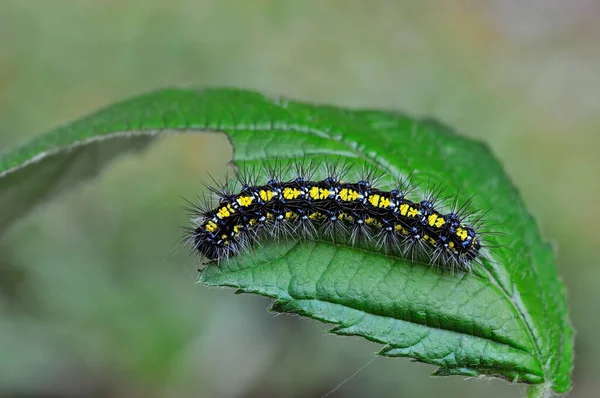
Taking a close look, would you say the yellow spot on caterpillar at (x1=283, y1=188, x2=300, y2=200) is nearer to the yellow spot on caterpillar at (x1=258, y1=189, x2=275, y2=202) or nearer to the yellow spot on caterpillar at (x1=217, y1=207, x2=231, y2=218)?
the yellow spot on caterpillar at (x1=258, y1=189, x2=275, y2=202)

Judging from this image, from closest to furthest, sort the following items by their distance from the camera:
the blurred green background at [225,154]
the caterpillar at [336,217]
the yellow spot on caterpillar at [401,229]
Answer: the caterpillar at [336,217] → the yellow spot on caterpillar at [401,229] → the blurred green background at [225,154]

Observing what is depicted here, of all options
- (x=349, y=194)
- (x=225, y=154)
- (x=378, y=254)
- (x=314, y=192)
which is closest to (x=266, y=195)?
(x=314, y=192)

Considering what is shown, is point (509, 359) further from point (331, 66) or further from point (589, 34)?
point (589, 34)

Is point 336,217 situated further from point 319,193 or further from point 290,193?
point 290,193

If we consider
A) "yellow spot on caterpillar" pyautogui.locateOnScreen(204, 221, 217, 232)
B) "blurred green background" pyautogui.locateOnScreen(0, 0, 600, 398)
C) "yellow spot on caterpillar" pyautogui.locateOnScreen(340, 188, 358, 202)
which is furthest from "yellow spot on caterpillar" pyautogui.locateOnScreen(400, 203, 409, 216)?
"blurred green background" pyautogui.locateOnScreen(0, 0, 600, 398)

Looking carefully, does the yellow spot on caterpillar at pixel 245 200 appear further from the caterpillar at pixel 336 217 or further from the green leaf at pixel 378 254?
the green leaf at pixel 378 254

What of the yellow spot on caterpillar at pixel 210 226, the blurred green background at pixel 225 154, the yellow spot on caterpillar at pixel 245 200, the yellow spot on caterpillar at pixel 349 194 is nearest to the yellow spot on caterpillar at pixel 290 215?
the yellow spot on caterpillar at pixel 245 200

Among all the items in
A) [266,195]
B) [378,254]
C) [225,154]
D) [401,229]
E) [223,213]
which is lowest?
[378,254]
